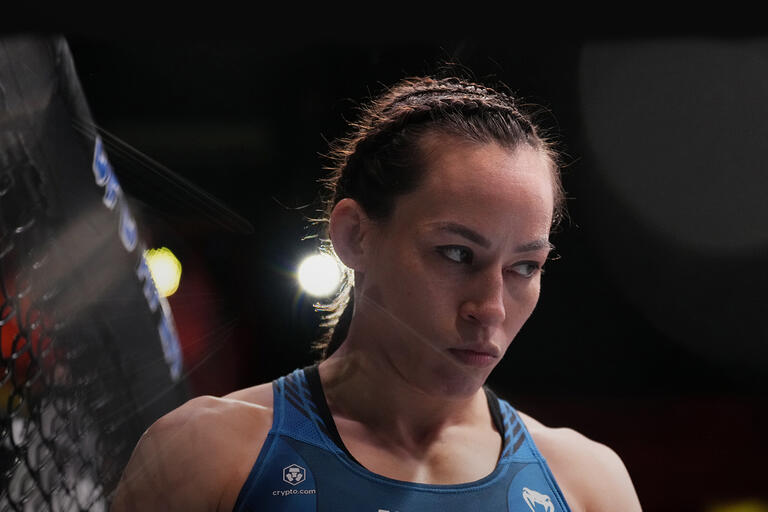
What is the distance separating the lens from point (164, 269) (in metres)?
0.55

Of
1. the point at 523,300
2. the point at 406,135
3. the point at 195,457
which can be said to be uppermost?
the point at 406,135

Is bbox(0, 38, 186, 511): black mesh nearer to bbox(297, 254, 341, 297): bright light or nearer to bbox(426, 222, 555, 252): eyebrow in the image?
bbox(297, 254, 341, 297): bright light

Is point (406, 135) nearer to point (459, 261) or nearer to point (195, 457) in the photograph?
point (459, 261)

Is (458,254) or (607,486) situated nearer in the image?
(458,254)

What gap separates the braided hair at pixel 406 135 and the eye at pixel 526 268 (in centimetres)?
10

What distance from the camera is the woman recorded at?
620 mm

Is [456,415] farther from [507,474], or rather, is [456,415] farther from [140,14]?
[140,14]

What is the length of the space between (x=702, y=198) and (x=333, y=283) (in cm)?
48

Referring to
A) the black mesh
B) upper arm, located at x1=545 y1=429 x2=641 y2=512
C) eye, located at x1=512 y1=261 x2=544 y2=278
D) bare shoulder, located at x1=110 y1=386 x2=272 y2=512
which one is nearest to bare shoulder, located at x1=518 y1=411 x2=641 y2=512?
upper arm, located at x1=545 y1=429 x2=641 y2=512

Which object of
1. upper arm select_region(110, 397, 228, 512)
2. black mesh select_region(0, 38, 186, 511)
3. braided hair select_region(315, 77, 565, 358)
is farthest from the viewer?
braided hair select_region(315, 77, 565, 358)

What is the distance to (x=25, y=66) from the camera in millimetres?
428

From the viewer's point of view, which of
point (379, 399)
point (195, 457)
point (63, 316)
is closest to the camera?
point (63, 316)

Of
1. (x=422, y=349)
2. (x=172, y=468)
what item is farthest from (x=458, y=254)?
(x=172, y=468)

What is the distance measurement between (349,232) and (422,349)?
15cm
